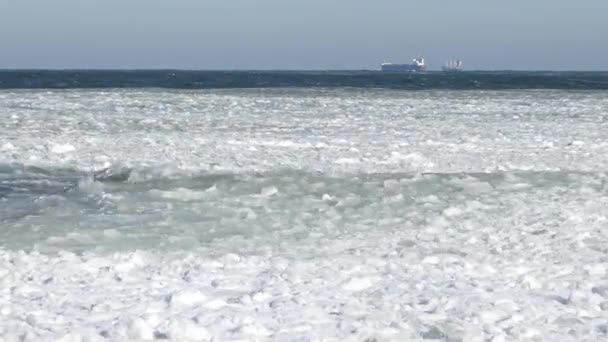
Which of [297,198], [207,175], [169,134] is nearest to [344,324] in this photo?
[297,198]

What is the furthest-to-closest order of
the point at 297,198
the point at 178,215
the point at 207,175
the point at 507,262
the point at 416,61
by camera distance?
the point at 416,61
the point at 207,175
the point at 297,198
the point at 178,215
the point at 507,262

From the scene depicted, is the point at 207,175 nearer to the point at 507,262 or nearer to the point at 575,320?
the point at 507,262

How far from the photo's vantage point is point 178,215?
5.66 metres

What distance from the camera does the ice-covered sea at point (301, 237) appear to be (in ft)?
11.5

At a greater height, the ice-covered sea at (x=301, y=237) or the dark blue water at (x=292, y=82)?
the ice-covered sea at (x=301, y=237)

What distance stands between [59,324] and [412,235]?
2213 millimetres

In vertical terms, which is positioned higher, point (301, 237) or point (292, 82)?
point (301, 237)

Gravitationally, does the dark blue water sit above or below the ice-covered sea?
below

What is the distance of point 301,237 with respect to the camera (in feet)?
16.6

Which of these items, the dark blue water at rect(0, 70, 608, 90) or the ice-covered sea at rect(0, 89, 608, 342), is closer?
the ice-covered sea at rect(0, 89, 608, 342)

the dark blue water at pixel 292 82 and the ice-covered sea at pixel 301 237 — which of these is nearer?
the ice-covered sea at pixel 301 237

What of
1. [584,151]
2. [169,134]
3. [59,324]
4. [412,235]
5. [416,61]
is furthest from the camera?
[416,61]

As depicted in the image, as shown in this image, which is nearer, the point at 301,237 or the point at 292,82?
the point at 301,237

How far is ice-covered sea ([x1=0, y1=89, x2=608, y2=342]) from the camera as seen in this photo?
11.5ft
